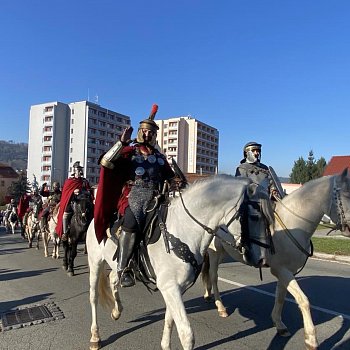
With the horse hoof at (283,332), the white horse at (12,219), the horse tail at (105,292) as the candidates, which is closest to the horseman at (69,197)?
the horse tail at (105,292)

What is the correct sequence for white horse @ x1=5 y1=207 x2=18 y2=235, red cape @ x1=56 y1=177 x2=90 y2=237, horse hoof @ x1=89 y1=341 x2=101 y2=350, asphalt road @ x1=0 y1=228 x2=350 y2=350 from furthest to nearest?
white horse @ x1=5 y1=207 x2=18 y2=235, red cape @ x1=56 y1=177 x2=90 y2=237, asphalt road @ x1=0 y1=228 x2=350 y2=350, horse hoof @ x1=89 y1=341 x2=101 y2=350

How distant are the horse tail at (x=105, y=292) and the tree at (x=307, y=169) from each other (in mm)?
59226

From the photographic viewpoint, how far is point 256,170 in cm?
684

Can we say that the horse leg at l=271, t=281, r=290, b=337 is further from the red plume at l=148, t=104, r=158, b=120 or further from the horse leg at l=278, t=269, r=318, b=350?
the red plume at l=148, t=104, r=158, b=120

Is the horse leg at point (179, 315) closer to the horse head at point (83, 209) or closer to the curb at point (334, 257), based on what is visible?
the horse head at point (83, 209)

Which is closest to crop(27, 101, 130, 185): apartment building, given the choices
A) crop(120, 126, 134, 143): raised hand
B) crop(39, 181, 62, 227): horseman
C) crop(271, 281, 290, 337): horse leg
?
crop(39, 181, 62, 227): horseman

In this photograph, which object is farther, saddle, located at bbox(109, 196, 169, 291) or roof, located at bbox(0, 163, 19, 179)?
roof, located at bbox(0, 163, 19, 179)

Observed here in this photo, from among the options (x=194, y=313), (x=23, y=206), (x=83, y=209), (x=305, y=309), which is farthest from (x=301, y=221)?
(x=23, y=206)

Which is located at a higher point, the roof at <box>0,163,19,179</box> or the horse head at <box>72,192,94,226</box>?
the roof at <box>0,163,19,179</box>

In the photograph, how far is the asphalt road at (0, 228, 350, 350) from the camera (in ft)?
16.5

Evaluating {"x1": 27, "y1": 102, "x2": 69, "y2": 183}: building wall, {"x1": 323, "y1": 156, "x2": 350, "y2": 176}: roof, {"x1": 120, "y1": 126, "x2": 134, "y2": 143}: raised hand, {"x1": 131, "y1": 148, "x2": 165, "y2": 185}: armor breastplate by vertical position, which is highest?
{"x1": 27, "y1": 102, "x2": 69, "y2": 183}: building wall

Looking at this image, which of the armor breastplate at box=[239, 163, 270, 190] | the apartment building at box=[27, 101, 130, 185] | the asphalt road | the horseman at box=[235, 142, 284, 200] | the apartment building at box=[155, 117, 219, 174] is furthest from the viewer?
the apartment building at box=[155, 117, 219, 174]

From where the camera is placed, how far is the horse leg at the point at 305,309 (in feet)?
14.7

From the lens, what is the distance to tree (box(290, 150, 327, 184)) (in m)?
61.4
